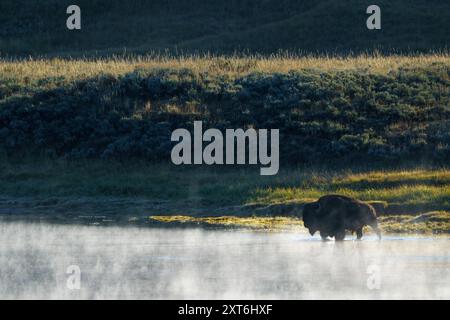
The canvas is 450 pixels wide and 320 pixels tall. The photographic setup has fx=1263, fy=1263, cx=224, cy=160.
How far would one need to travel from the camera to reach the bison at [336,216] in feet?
75.2

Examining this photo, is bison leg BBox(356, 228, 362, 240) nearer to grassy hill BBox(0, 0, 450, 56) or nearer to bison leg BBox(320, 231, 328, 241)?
bison leg BBox(320, 231, 328, 241)

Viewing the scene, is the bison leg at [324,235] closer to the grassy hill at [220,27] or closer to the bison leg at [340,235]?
the bison leg at [340,235]

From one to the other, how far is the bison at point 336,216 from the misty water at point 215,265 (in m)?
0.26

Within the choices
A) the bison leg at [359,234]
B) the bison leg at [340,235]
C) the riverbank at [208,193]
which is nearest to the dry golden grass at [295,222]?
the riverbank at [208,193]

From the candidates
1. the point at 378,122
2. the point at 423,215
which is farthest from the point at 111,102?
the point at 423,215

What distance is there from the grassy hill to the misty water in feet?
125

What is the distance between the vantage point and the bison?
22922mm

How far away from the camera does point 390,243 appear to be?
920 inches

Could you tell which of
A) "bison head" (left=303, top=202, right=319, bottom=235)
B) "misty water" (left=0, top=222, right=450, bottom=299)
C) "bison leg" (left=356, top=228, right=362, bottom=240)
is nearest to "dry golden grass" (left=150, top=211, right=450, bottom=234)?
"misty water" (left=0, top=222, right=450, bottom=299)

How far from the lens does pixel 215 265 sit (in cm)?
2027
